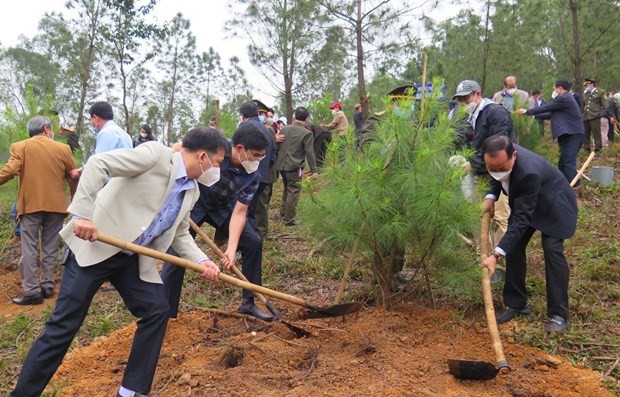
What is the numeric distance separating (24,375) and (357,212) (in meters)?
2.24

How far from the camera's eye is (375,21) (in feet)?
32.1

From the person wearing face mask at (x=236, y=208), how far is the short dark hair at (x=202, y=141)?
0.77 m

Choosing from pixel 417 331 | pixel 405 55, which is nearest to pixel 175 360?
pixel 417 331

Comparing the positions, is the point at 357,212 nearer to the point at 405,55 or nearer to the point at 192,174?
the point at 192,174

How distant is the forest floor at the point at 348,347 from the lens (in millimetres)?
3146

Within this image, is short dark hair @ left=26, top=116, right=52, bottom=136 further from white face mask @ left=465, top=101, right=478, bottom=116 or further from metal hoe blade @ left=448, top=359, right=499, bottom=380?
metal hoe blade @ left=448, top=359, right=499, bottom=380

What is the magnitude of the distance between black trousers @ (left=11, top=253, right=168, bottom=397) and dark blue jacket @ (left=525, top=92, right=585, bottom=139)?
6211mm

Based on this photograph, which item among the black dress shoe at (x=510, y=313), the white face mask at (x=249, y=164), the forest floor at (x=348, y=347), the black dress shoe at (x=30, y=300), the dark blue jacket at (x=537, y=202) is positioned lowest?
the black dress shoe at (x=30, y=300)

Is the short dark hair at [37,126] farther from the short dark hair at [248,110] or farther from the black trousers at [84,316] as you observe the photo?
the black trousers at [84,316]

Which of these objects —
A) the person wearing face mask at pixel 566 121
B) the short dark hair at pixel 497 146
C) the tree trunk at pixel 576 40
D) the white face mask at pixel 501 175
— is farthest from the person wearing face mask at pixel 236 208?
the tree trunk at pixel 576 40

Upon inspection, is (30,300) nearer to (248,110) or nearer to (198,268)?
(248,110)

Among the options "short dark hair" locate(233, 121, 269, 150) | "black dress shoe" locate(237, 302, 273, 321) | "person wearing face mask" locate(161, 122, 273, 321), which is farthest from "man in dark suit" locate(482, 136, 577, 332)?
"black dress shoe" locate(237, 302, 273, 321)

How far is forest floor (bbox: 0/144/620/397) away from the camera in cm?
315

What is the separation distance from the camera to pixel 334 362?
11.1ft
